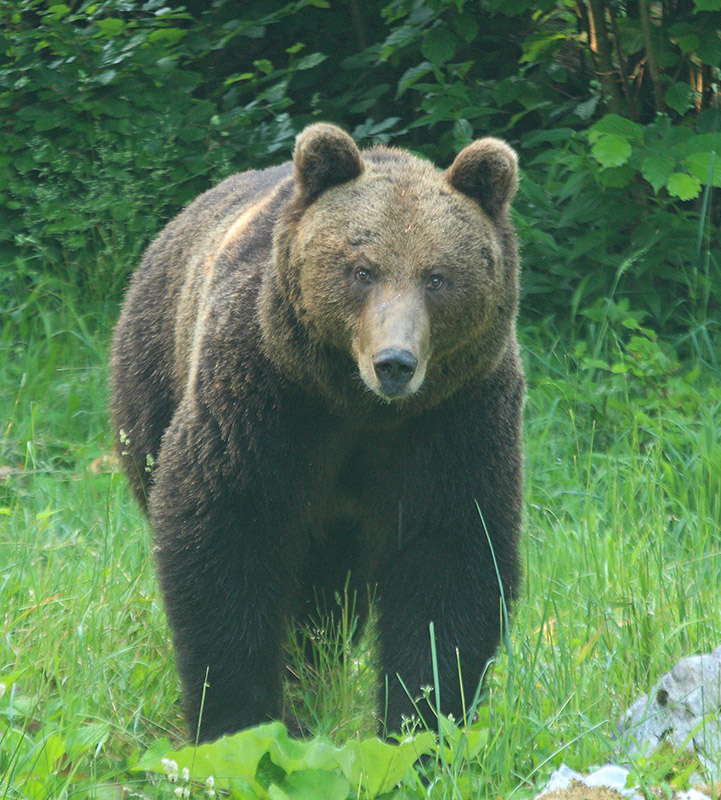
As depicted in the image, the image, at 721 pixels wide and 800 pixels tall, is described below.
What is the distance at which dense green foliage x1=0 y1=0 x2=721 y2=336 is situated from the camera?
6.41 m

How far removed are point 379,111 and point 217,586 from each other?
492cm

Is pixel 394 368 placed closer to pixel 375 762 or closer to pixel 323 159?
pixel 323 159

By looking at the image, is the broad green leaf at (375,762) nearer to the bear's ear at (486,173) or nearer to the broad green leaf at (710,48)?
the bear's ear at (486,173)

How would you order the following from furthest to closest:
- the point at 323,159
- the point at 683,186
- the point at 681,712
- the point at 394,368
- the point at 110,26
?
1. the point at 110,26
2. the point at 683,186
3. the point at 323,159
4. the point at 394,368
5. the point at 681,712

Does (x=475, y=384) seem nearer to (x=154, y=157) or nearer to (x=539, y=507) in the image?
(x=539, y=507)

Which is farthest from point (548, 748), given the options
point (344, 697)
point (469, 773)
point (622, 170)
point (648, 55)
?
point (648, 55)

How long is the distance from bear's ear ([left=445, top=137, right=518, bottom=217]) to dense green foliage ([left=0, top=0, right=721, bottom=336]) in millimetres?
2592

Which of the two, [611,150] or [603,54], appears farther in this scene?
[603,54]

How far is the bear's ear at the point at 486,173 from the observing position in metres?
3.60

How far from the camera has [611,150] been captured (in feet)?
18.3

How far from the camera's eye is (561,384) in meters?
6.01

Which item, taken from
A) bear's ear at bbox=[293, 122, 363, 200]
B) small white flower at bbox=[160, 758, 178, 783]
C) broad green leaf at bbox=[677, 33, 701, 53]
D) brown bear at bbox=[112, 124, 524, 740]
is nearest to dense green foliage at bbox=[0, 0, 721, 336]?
broad green leaf at bbox=[677, 33, 701, 53]

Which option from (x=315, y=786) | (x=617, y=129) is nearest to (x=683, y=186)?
(x=617, y=129)

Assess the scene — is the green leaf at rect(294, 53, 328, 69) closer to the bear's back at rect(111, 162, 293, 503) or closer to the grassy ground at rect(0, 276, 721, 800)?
the grassy ground at rect(0, 276, 721, 800)
